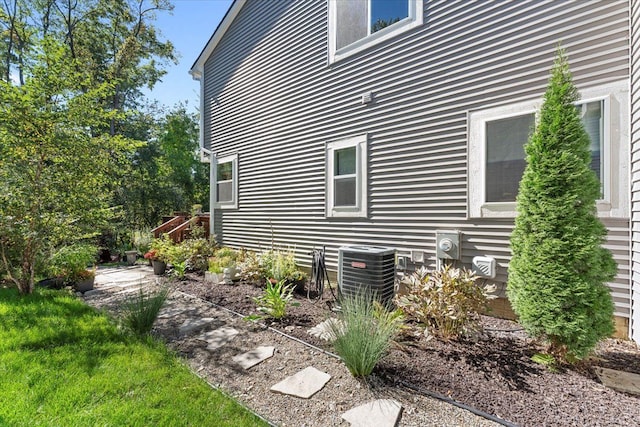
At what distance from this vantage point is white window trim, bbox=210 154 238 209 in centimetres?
799

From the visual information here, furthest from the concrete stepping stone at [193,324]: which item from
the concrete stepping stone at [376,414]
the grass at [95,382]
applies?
the concrete stepping stone at [376,414]

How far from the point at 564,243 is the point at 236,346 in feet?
10.5

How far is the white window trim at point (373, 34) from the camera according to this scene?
4.59m

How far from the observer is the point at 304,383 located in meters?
2.44

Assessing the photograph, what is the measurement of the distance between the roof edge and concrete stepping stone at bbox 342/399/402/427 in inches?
357

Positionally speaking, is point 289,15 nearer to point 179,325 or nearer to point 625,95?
point 625,95

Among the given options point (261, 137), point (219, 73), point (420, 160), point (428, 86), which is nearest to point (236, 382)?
point (420, 160)

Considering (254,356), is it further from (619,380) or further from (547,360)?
(619,380)

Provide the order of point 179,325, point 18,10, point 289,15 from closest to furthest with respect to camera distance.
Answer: point 179,325 → point 289,15 → point 18,10

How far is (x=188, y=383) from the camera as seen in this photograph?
2418mm

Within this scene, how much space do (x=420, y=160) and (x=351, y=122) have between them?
5.05ft

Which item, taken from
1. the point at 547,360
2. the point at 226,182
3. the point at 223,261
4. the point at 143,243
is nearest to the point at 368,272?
the point at 547,360

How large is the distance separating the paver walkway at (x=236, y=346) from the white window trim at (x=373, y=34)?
480cm

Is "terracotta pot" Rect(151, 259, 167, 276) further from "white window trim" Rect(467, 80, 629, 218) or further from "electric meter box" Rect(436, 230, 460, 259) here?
"white window trim" Rect(467, 80, 629, 218)
